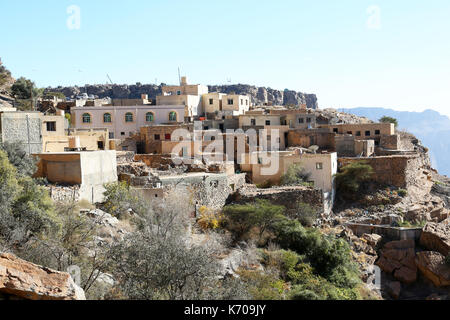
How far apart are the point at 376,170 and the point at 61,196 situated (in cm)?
1667

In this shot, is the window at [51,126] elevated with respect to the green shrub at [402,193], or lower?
elevated

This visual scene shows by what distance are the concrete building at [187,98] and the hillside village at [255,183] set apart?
2.64m

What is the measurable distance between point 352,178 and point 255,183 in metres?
4.97

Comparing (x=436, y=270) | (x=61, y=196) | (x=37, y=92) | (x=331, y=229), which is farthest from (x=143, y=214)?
(x=37, y=92)

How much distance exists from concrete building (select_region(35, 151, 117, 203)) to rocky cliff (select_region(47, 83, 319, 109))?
171 feet

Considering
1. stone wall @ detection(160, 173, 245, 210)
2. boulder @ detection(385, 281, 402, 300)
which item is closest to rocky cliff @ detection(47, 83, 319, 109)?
stone wall @ detection(160, 173, 245, 210)

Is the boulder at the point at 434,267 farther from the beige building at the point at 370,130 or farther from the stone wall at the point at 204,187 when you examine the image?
the beige building at the point at 370,130

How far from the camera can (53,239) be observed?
450 inches

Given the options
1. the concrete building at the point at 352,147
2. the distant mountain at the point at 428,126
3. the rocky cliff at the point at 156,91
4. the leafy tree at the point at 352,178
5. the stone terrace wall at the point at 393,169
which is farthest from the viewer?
the distant mountain at the point at 428,126

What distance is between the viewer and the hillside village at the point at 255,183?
16.1 m

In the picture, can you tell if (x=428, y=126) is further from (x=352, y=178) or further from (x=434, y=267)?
(x=434, y=267)

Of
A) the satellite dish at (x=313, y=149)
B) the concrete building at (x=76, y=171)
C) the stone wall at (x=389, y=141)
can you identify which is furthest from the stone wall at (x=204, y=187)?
the stone wall at (x=389, y=141)
